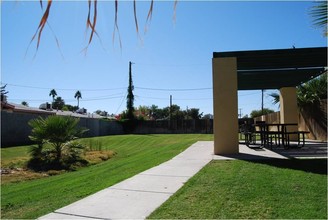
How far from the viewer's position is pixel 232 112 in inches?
422

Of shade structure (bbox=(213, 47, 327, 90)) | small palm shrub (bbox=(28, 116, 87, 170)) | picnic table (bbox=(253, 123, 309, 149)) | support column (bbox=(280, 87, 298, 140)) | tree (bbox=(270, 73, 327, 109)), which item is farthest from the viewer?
support column (bbox=(280, 87, 298, 140))

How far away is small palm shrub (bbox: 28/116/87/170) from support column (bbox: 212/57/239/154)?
18.9ft

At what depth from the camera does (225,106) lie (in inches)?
424

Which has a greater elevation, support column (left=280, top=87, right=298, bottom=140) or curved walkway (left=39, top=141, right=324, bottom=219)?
support column (left=280, top=87, right=298, bottom=140)

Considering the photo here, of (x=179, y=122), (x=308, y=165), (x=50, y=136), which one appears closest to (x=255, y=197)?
(x=308, y=165)

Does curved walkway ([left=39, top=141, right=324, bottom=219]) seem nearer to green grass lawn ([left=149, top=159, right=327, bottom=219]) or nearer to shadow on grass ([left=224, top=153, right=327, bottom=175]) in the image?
green grass lawn ([left=149, top=159, right=327, bottom=219])

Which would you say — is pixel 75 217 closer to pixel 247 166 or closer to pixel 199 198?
pixel 199 198

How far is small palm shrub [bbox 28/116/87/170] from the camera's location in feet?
41.3

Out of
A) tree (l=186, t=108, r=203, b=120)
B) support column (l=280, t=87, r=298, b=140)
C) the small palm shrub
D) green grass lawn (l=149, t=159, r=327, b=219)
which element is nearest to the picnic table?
support column (l=280, t=87, r=298, b=140)

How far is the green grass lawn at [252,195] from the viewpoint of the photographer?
13.7 ft

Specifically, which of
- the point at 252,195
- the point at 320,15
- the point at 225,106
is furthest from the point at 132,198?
the point at 225,106

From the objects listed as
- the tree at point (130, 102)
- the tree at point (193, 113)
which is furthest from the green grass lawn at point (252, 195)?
the tree at point (193, 113)

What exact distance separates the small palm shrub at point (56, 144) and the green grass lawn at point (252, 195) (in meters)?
7.42

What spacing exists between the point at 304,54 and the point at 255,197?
7395 millimetres
